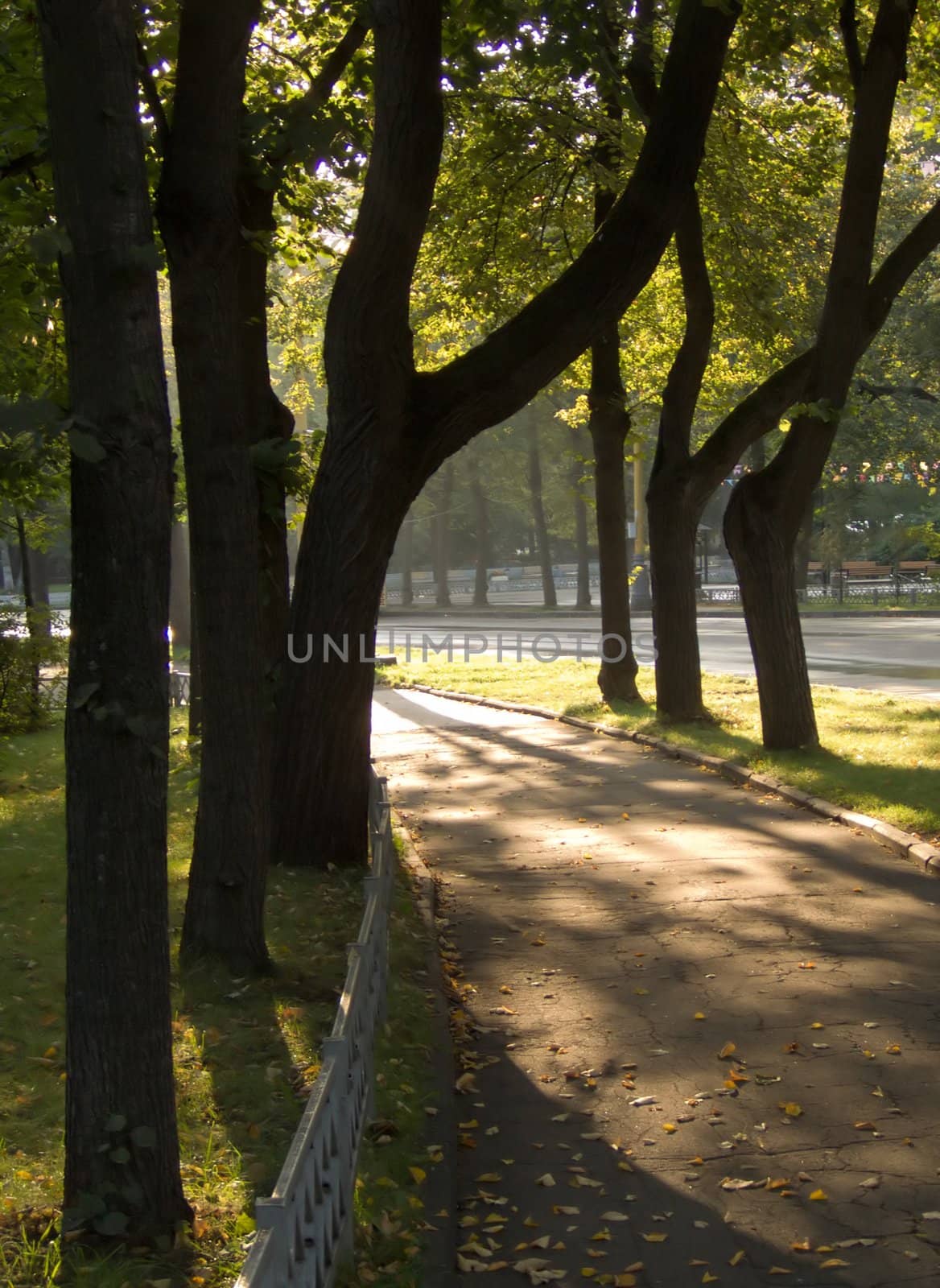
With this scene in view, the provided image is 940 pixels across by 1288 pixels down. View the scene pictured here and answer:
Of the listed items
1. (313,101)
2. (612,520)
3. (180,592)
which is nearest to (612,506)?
(612,520)

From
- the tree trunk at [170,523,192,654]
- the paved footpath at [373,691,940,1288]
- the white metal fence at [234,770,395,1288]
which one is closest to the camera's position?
the white metal fence at [234,770,395,1288]

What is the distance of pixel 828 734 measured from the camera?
15.9 metres

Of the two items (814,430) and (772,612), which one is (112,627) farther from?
(772,612)

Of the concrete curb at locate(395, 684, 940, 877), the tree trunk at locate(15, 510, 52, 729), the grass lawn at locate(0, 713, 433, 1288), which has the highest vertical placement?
the tree trunk at locate(15, 510, 52, 729)

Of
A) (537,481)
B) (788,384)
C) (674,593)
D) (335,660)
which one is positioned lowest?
(335,660)

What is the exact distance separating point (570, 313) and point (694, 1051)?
448 centimetres

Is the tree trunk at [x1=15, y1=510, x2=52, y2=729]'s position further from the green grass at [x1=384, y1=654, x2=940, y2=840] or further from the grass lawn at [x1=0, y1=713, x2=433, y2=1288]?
the grass lawn at [x1=0, y1=713, x2=433, y2=1288]

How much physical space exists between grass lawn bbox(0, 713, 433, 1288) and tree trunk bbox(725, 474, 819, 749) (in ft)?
20.0

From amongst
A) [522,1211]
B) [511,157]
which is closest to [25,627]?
[511,157]

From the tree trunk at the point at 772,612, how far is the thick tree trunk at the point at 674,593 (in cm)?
244

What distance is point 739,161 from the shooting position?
18.9m

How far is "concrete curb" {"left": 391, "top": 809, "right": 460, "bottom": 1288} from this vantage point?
4.71 meters

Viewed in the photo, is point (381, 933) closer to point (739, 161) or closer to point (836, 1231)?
point (836, 1231)

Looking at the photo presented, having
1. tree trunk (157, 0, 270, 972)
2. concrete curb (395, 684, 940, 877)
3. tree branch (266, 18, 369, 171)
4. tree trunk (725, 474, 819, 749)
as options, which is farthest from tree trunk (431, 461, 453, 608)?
tree trunk (157, 0, 270, 972)
